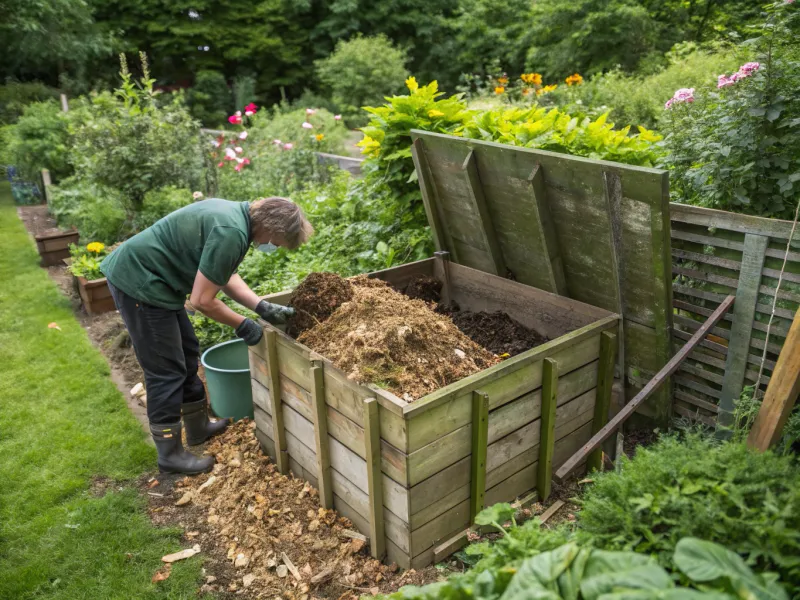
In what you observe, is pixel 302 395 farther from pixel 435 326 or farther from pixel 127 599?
pixel 127 599

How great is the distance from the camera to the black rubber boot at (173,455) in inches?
162

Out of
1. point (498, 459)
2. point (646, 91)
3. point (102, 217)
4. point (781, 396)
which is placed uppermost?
point (646, 91)

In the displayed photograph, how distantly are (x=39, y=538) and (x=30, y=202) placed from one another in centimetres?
1198

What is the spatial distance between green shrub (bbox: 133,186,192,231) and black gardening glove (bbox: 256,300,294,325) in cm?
468

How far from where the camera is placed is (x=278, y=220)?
3.62 metres

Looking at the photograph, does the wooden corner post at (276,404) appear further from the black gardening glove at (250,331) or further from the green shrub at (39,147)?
the green shrub at (39,147)

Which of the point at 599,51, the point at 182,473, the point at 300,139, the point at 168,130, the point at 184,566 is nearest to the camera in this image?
the point at 184,566

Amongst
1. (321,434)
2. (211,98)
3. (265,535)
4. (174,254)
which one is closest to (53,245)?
(174,254)

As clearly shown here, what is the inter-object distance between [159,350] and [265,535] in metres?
1.39

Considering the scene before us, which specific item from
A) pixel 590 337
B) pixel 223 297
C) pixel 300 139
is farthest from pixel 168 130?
pixel 590 337

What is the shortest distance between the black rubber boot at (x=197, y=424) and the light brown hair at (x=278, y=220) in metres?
1.55

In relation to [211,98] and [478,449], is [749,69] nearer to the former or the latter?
[478,449]

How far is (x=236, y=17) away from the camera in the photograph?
25.8m

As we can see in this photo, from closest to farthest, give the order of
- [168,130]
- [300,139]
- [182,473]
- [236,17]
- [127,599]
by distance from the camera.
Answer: [127,599] → [182,473] → [168,130] → [300,139] → [236,17]
